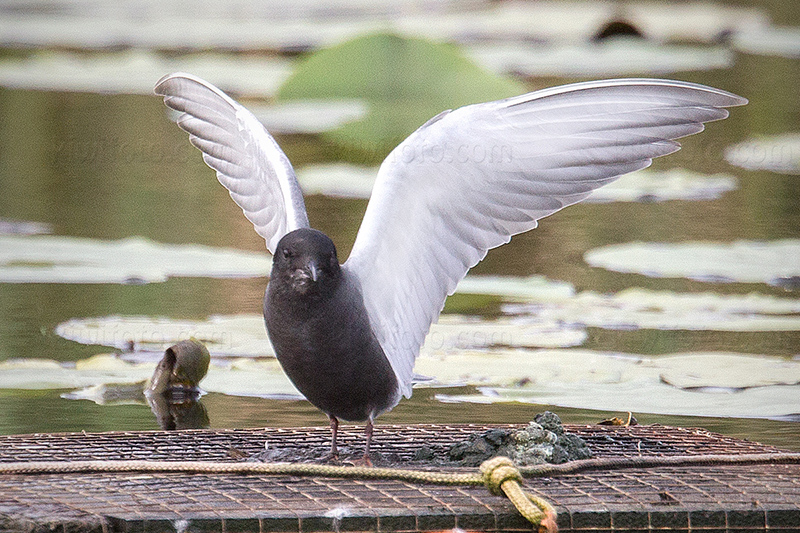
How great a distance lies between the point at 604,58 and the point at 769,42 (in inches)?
146

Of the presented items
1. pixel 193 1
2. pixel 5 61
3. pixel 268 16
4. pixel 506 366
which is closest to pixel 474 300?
pixel 506 366

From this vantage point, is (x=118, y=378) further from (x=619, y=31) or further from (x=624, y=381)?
(x=619, y=31)

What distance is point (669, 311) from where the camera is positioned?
5.34 m

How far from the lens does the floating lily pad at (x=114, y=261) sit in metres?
5.82

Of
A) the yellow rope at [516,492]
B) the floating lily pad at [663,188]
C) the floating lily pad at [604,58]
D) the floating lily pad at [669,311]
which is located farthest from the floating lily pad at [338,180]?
the yellow rope at [516,492]

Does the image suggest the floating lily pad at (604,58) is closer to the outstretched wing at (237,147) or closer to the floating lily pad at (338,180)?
the floating lily pad at (338,180)

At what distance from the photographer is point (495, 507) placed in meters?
2.83

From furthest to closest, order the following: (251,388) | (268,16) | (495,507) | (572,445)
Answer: (268,16) → (251,388) → (572,445) → (495,507)

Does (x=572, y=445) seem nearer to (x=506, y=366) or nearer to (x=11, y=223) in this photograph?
(x=506, y=366)

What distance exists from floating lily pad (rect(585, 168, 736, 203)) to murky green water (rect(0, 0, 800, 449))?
7 cm

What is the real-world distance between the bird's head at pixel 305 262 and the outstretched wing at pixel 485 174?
23 cm

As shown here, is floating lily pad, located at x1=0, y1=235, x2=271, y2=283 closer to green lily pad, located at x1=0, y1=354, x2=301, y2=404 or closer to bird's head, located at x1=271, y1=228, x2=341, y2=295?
green lily pad, located at x1=0, y1=354, x2=301, y2=404

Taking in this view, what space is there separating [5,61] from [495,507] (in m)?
12.1

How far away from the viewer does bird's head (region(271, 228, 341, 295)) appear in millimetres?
3057
